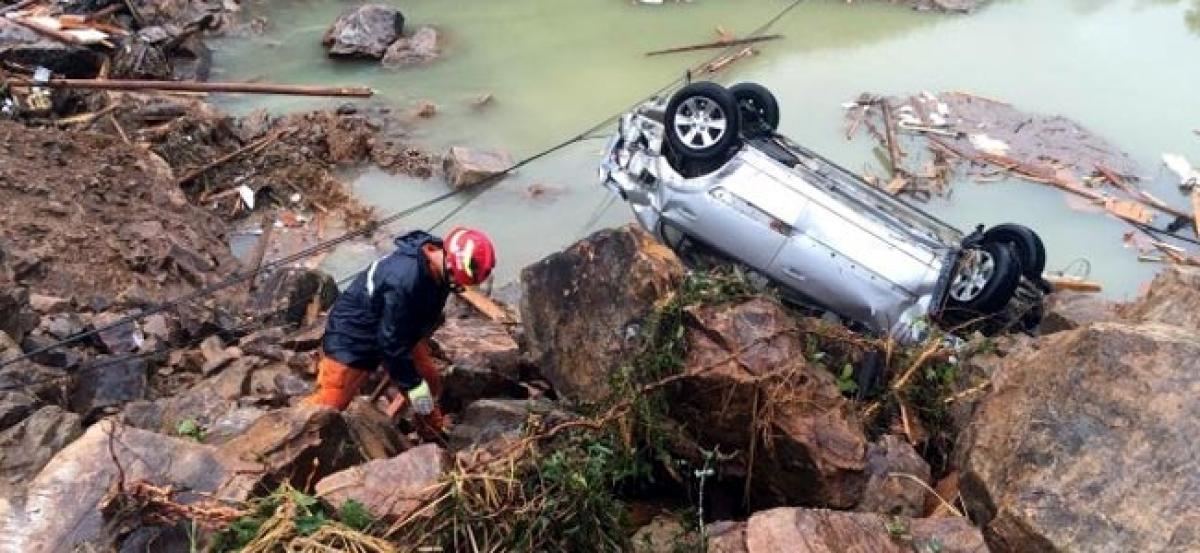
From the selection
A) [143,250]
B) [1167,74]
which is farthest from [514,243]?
[1167,74]

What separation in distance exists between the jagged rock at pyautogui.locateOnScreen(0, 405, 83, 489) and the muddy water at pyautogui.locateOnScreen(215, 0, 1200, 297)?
15.2 feet

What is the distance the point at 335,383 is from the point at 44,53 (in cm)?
873

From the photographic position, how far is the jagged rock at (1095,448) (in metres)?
4.03

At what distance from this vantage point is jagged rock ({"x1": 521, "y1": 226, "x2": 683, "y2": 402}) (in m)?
5.63

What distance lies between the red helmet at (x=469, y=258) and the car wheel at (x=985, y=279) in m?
3.92

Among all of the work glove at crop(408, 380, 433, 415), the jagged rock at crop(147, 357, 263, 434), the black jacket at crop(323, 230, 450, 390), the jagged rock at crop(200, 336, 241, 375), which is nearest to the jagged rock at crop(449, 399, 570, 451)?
the work glove at crop(408, 380, 433, 415)

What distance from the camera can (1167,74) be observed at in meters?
15.0

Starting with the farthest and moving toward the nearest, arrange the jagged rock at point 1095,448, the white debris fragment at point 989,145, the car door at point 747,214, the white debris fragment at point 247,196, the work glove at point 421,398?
the white debris fragment at point 989,145, the white debris fragment at point 247,196, the car door at point 747,214, the work glove at point 421,398, the jagged rock at point 1095,448

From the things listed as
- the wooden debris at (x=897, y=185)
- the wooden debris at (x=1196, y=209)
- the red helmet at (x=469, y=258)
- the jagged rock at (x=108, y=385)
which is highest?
the wooden debris at (x=1196, y=209)

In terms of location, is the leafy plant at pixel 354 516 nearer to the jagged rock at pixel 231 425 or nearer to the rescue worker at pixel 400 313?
A: the jagged rock at pixel 231 425

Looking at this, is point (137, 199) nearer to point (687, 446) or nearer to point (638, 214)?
point (638, 214)

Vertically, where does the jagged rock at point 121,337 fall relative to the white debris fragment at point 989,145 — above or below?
below

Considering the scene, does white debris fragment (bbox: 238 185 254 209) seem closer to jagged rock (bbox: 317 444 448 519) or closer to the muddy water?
the muddy water

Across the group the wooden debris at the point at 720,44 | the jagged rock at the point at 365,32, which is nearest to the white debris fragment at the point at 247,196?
the jagged rock at the point at 365,32
